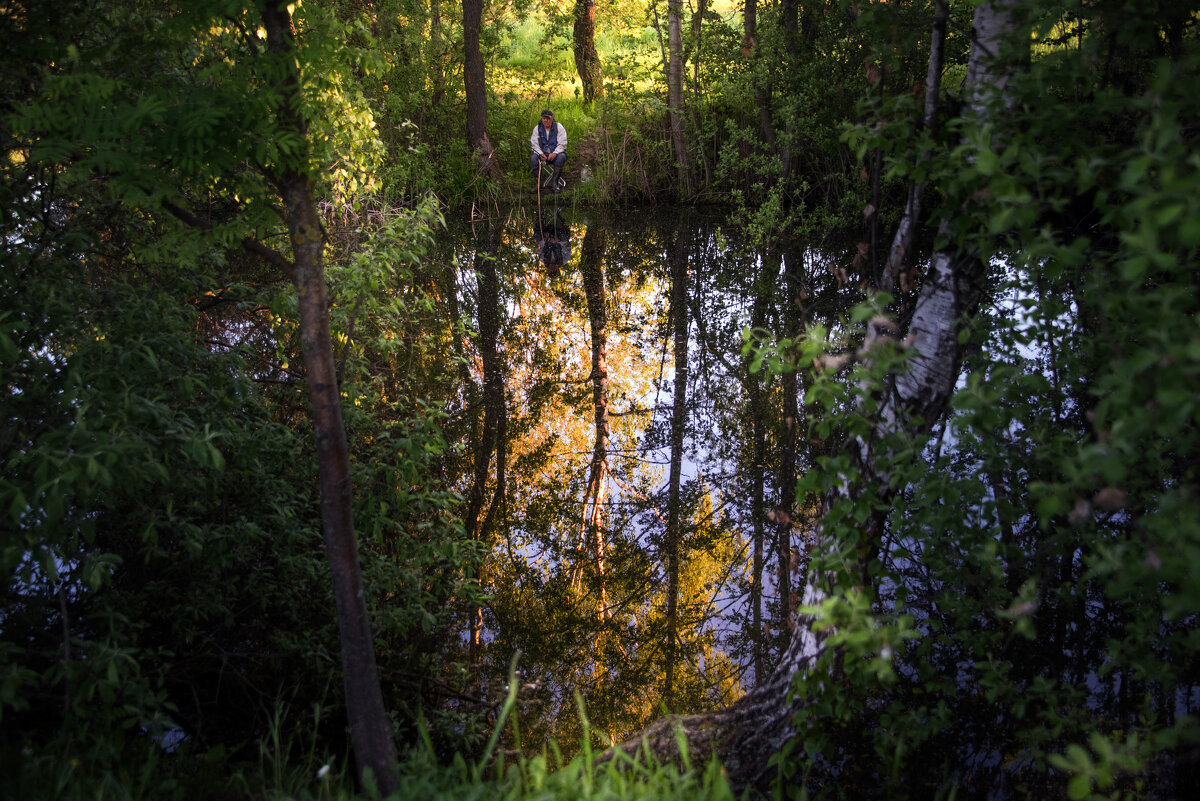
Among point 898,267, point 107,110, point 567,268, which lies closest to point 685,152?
point 567,268

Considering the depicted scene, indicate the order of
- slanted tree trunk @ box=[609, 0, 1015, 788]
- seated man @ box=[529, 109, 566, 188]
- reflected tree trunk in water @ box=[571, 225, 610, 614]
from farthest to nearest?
seated man @ box=[529, 109, 566, 188], reflected tree trunk in water @ box=[571, 225, 610, 614], slanted tree trunk @ box=[609, 0, 1015, 788]

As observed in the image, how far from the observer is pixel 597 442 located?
20.8ft

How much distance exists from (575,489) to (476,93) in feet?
37.5

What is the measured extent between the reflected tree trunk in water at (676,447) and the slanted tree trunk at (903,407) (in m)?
0.52

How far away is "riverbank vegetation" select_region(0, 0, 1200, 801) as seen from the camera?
7.34ft

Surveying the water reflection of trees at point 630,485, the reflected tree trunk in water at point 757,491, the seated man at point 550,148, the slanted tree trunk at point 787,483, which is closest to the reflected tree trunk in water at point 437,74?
the seated man at point 550,148

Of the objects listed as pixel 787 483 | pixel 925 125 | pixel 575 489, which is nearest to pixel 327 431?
pixel 925 125

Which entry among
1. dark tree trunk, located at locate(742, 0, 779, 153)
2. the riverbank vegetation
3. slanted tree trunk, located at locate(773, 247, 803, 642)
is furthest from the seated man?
the riverbank vegetation

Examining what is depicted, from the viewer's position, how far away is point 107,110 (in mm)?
2381

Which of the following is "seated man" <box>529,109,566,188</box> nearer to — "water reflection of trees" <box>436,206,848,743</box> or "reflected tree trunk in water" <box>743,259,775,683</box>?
"water reflection of trees" <box>436,206,848,743</box>

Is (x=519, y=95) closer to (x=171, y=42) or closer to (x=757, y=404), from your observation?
(x=757, y=404)

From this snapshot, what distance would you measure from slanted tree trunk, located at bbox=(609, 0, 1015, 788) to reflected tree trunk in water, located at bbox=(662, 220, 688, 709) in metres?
0.52

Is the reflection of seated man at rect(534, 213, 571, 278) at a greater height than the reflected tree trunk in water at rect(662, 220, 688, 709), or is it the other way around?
the reflection of seated man at rect(534, 213, 571, 278)

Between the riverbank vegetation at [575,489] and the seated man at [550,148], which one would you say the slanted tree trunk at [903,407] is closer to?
the riverbank vegetation at [575,489]
